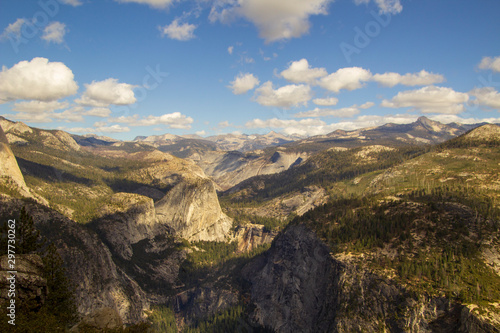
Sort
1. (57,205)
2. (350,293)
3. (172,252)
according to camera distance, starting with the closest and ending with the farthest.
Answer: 1. (350,293)
2. (57,205)
3. (172,252)

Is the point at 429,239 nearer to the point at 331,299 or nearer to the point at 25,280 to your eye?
the point at 331,299

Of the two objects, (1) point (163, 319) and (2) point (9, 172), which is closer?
(2) point (9, 172)

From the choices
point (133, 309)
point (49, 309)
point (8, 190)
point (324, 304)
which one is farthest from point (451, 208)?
point (8, 190)

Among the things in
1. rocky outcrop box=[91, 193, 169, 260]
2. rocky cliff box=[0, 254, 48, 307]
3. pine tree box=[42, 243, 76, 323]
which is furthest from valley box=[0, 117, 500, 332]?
pine tree box=[42, 243, 76, 323]

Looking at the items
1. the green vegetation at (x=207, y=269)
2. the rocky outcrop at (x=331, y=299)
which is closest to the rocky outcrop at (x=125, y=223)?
the green vegetation at (x=207, y=269)

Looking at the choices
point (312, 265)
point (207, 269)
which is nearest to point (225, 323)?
point (207, 269)

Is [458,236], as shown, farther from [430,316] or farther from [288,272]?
[288,272]

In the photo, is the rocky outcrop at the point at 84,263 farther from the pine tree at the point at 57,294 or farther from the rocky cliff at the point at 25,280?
the rocky cliff at the point at 25,280

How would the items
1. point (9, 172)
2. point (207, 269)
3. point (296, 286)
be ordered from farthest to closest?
point (207, 269), point (9, 172), point (296, 286)
